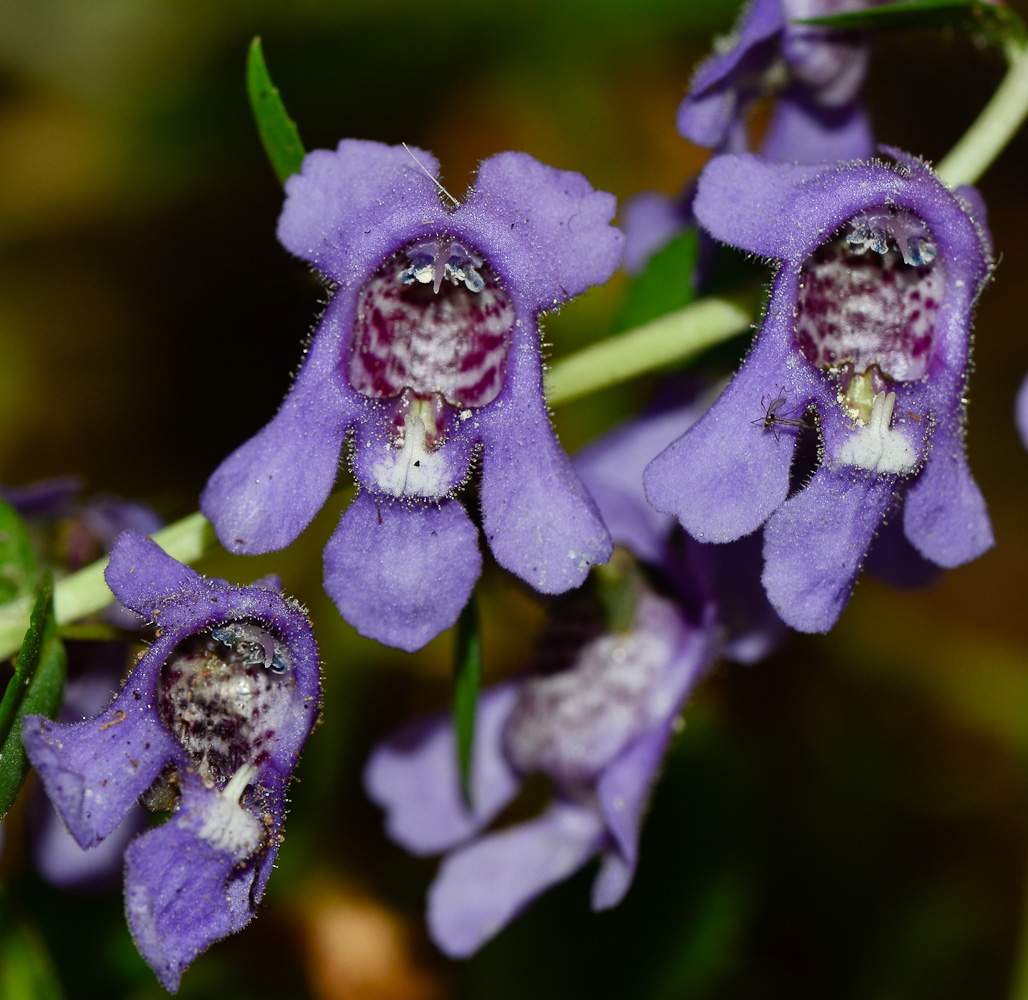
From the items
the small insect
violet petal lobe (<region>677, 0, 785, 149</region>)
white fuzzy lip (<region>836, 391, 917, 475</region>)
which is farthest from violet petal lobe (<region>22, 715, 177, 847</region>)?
violet petal lobe (<region>677, 0, 785, 149</region>)

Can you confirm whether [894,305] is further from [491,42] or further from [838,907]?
[491,42]

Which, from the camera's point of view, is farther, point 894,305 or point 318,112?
point 318,112

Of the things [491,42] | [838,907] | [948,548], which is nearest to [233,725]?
[948,548]

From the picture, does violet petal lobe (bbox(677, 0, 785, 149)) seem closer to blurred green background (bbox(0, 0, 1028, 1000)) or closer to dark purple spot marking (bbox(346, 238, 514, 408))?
dark purple spot marking (bbox(346, 238, 514, 408))

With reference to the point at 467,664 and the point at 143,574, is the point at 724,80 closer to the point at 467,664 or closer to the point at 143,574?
the point at 467,664

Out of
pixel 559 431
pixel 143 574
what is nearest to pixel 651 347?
pixel 143 574
